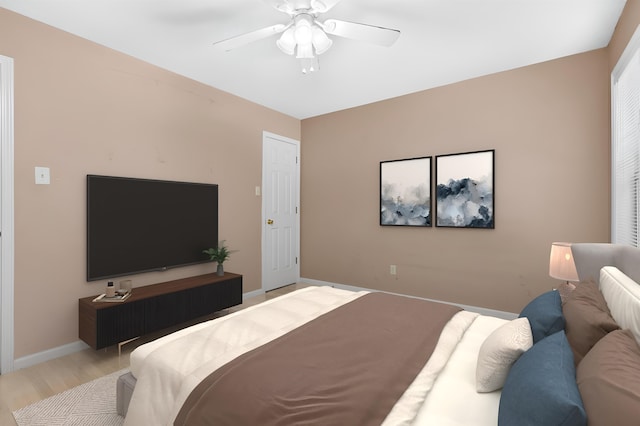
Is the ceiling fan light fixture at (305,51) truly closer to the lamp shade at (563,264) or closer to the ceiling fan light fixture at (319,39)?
the ceiling fan light fixture at (319,39)

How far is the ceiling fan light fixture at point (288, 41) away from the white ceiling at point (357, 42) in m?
0.26

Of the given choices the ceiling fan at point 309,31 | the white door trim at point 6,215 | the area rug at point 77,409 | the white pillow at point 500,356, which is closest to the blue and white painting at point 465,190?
the ceiling fan at point 309,31

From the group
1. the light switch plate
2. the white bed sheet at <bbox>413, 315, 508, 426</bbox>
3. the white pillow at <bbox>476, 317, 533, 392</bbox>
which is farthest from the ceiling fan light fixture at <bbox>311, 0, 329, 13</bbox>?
the light switch plate

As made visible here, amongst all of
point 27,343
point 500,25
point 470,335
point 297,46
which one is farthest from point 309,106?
point 27,343

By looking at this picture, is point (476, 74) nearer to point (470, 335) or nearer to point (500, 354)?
point (470, 335)

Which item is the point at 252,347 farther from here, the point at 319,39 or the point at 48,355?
the point at 48,355

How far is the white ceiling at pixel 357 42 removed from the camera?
229 centimetres

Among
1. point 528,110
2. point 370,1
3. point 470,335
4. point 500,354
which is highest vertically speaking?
point 370,1

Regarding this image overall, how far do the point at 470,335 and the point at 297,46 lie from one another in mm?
2308

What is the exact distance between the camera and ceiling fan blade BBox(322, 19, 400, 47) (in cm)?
204

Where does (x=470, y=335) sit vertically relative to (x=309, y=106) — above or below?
below

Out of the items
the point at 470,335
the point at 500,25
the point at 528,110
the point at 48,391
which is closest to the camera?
the point at 470,335

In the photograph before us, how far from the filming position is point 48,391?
211 cm

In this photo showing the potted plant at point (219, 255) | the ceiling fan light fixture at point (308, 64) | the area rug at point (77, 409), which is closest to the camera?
the area rug at point (77, 409)
